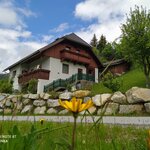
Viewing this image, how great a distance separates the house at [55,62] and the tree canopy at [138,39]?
9842 millimetres

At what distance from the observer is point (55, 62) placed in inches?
1517

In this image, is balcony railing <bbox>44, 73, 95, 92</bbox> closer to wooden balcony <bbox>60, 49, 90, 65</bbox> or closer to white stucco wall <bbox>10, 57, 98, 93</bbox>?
white stucco wall <bbox>10, 57, 98, 93</bbox>

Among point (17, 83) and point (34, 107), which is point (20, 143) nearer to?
point (34, 107)

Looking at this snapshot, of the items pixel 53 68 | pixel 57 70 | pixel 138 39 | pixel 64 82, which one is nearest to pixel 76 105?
pixel 138 39

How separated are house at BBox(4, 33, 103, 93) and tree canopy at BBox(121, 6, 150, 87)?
32.3ft

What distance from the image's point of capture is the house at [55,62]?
36.7 metres

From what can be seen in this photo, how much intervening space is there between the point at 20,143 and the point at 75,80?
119 feet

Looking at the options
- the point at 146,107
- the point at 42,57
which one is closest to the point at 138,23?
the point at 42,57

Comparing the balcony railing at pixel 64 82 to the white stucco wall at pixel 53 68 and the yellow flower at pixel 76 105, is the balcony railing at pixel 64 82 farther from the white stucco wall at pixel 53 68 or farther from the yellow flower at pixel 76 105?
the yellow flower at pixel 76 105

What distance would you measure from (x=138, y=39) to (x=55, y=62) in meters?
12.5

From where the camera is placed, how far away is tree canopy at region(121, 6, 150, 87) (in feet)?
96.9

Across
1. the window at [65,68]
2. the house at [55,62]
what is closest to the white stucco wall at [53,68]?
the house at [55,62]

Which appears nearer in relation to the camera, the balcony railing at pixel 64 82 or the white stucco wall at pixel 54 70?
the balcony railing at pixel 64 82

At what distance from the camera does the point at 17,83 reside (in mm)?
42250
